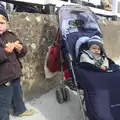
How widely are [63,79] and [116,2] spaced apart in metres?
4.03

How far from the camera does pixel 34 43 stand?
3.93m

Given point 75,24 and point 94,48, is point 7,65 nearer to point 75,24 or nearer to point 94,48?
point 94,48

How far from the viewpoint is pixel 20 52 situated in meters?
3.07

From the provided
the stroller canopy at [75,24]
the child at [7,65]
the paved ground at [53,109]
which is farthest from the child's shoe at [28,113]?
the stroller canopy at [75,24]

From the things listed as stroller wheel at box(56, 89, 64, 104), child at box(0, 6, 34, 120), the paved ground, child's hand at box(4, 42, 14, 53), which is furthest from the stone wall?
child's hand at box(4, 42, 14, 53)

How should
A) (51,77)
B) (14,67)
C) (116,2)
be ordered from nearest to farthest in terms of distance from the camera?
(14,67), (51,77), (116,2)

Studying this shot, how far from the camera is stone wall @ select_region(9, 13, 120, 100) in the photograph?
12.2 feet

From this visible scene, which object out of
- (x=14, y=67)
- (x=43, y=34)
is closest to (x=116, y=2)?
(x=43, y=34)

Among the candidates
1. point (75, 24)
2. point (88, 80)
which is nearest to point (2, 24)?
point (88, 80)

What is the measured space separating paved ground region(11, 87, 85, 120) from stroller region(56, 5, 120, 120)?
0.31 ft

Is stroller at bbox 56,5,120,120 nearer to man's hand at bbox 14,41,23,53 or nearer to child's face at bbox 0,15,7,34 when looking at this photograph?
man's hand at bbox 14,41,23,53

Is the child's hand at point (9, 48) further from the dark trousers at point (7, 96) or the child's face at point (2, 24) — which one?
the dark trousers at point (7, 96)

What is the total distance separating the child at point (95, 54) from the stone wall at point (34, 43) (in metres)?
0.66

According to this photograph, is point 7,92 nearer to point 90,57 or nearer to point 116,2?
point 90,57
